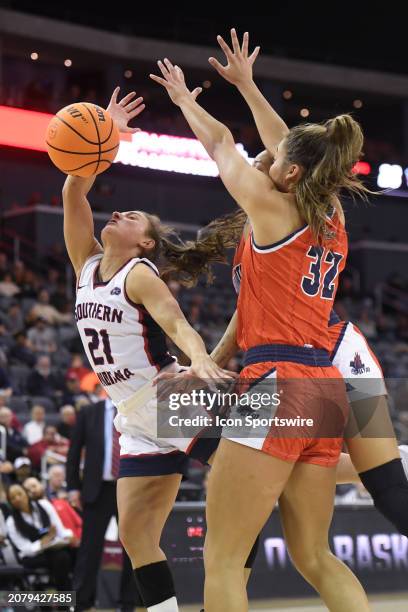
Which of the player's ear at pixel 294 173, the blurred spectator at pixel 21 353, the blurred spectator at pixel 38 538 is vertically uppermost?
the blurred spectator at pixel 21 353

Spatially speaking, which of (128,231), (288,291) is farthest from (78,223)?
(288,291)

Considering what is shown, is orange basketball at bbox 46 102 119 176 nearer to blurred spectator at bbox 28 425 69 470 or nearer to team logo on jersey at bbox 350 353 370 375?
team logo on jersey at bbox 350 353 370 375

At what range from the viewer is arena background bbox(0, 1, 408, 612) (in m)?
16.7

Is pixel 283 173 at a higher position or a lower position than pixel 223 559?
higher

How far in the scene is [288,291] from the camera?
353 centimetres

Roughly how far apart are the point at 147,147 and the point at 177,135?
674mm

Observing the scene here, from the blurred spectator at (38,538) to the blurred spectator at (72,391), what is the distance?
4.02m

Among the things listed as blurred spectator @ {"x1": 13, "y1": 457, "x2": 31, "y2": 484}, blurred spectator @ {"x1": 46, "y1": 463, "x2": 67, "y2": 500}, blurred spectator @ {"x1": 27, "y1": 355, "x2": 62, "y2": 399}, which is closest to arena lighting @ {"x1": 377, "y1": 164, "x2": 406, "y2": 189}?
blurred spectator @ {"x1": 27, "y1": 355, "x2": 62, "y2": 399}

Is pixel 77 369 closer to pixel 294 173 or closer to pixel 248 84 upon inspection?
pixel 248 84

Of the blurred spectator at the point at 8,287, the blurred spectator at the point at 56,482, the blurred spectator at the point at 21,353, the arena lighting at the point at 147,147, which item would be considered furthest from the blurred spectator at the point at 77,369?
the arena lighting at the point at 147,147

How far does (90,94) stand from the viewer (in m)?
21.5

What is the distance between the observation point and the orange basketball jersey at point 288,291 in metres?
3.52

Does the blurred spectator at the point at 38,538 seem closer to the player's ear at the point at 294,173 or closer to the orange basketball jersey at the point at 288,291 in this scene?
the orange basketball jersey at the point at 288,291

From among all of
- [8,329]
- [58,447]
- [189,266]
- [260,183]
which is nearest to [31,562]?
[58,447]
